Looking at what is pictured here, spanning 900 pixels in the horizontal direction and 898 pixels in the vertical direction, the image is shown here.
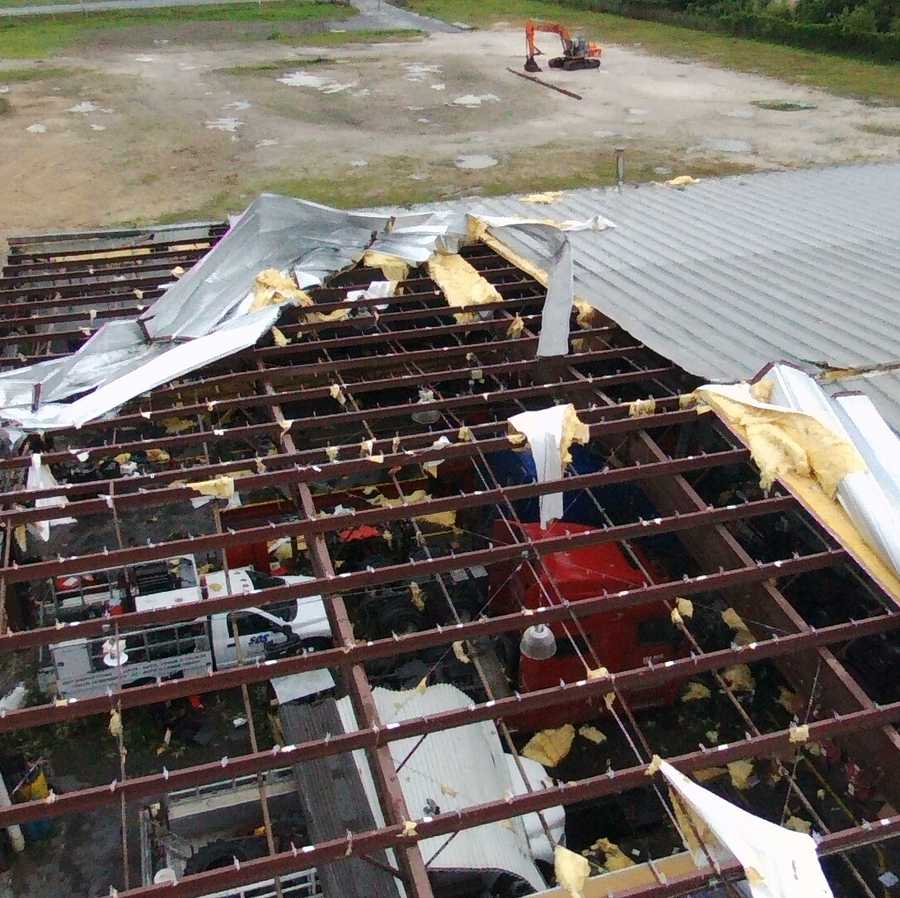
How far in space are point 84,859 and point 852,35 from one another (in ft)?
176

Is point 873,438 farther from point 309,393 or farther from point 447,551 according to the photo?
point 309,393

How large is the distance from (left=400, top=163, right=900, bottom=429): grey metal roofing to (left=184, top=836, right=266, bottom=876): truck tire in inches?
267

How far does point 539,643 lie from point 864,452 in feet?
11.9

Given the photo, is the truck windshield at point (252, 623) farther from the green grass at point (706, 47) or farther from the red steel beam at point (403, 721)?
the green grass at point (706, 47)

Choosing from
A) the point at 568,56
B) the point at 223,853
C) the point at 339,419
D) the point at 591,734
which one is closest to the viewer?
the point at 223,853

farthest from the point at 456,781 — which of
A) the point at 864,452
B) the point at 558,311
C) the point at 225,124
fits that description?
the point at 225,124

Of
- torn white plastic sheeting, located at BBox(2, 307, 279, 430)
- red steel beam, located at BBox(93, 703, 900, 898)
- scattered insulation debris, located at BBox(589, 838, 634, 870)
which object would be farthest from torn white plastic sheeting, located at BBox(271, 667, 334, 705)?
red steel beam, located at BBox(93, 703, 900, 898)

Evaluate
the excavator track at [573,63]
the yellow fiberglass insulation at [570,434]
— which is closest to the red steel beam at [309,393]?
the yellow fiberglass insulation at [570,434]

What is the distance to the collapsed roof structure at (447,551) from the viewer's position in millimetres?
5883

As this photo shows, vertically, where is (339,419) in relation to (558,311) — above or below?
below

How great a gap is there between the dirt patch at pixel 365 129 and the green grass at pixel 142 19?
8568mm

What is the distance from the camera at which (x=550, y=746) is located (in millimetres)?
9055

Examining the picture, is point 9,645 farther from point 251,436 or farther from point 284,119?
point 284,119

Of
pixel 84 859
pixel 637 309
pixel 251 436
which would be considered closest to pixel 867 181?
pixel 637 309
